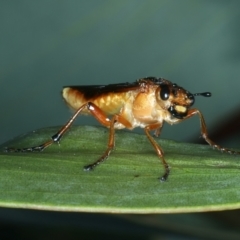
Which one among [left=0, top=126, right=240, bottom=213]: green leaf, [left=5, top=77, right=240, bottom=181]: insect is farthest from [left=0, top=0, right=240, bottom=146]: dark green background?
[left=0, top=126, right=240, bottom=213]: green leaf

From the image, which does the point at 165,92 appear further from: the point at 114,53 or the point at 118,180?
the point at 118,180

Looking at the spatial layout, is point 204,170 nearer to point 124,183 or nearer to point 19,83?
point 124,183

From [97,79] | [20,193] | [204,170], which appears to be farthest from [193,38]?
[20,193]

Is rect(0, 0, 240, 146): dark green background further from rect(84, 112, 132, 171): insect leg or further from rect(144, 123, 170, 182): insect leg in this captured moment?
rect(144, 123, 170, 182): insect leg

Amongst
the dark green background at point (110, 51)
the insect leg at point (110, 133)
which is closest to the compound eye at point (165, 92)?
the insect leg at point (110, 133)

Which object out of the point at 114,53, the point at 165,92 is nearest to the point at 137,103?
the point at 165,92

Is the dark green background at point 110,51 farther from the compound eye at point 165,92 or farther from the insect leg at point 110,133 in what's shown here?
the compound eye at point 165,92
